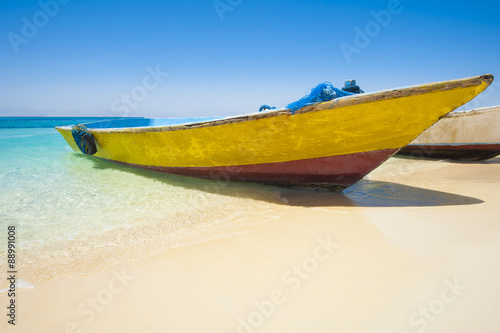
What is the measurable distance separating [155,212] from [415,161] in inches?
242

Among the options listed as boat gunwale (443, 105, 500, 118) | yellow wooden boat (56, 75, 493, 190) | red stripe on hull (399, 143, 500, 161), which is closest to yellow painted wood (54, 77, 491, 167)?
yellow wooden boat (56, 75, 493, 190)

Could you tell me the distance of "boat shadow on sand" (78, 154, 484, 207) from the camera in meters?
3.12

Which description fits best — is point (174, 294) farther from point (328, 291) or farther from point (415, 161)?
point (415, 161)

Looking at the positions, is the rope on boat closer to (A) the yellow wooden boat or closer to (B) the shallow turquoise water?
(B) the shallow turquoise water

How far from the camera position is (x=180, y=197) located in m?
3.76

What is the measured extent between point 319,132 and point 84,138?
560 centimetres

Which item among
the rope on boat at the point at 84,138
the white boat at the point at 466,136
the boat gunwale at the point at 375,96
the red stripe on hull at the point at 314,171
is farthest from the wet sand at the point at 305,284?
the rope on boat at the point at 84,138

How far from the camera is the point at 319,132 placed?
298cm

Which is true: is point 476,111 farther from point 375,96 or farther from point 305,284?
point 305,284

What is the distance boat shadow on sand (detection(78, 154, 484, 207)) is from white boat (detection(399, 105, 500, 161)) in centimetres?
346

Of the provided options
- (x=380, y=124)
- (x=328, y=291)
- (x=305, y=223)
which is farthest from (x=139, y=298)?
(x=380, y=124)

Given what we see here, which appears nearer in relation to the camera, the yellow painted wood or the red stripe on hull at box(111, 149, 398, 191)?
the yellow painted wood

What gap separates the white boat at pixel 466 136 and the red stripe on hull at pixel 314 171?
4.42 meters

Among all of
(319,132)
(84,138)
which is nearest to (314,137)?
(319,132)
